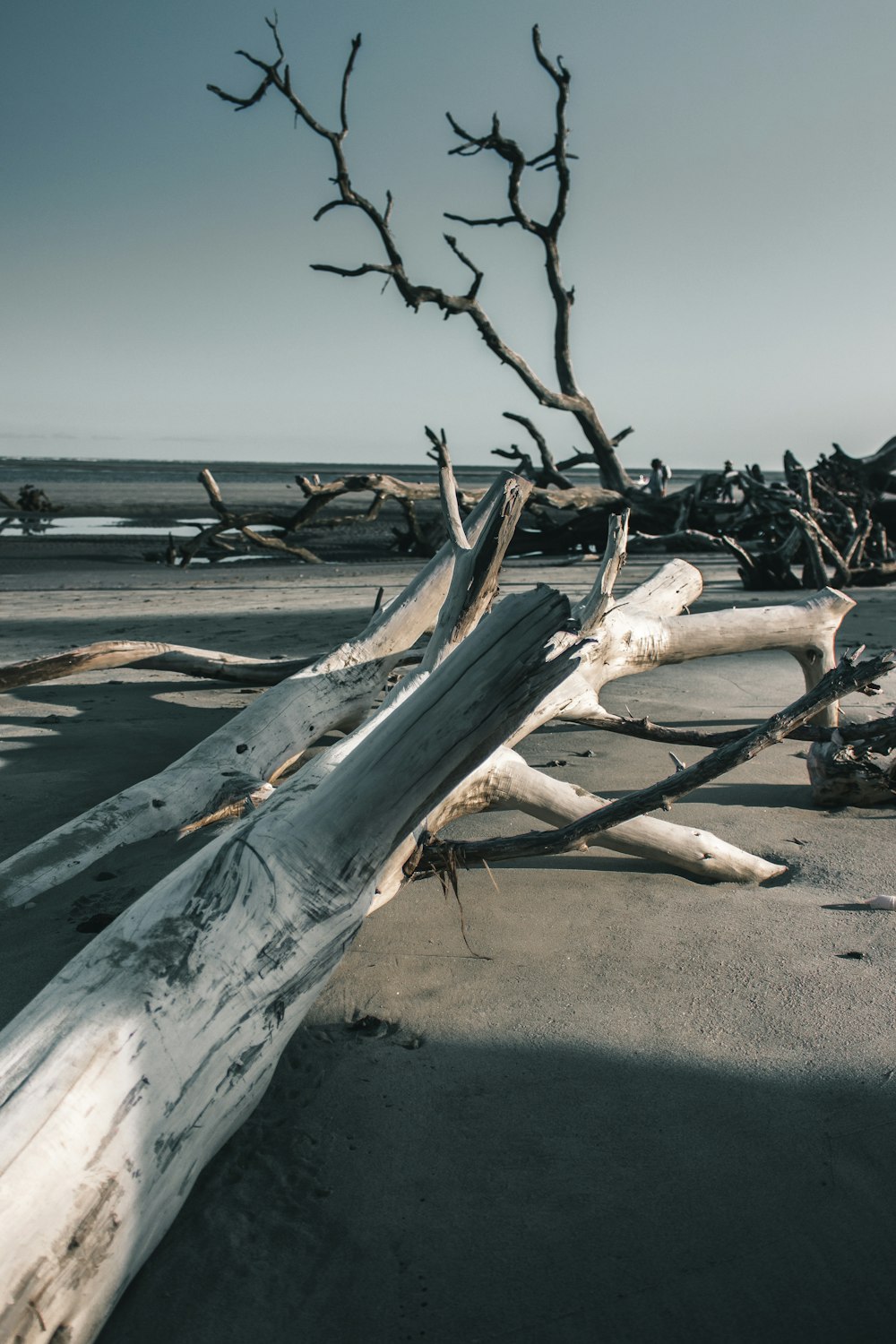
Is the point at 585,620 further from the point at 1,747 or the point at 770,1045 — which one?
the point at 1,747

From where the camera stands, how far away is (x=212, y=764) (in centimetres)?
346

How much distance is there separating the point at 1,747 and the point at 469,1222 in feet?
11.0

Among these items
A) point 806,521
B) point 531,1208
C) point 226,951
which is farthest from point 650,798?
point 806,521

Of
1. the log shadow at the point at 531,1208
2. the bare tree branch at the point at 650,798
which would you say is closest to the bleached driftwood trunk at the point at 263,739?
the bare tree branch at the point at 650,798

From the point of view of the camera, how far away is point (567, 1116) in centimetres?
185

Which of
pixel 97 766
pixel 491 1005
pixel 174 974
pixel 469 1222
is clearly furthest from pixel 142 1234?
pixel 97 766

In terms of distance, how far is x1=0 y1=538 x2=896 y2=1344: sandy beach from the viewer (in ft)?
4.78

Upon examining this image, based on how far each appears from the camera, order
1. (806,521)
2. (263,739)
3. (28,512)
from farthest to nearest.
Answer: (28,512)
(806,521)
(263,739)

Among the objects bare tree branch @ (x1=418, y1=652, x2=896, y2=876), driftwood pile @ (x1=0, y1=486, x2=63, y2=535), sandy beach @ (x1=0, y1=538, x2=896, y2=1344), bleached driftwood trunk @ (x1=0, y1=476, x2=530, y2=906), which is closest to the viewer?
sandy beach @ (x1=0, y1=538, x2=896, y2=1344)

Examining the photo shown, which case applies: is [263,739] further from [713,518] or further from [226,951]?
[713,518]

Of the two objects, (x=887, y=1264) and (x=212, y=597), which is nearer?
(x=887, y=1264)

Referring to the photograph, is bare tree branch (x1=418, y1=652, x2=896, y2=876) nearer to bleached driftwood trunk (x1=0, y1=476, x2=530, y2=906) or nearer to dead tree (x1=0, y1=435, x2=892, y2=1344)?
dead tree (x1=0, y1=435, x2=892, y2=1344)

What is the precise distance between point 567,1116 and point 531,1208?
0.80 ft

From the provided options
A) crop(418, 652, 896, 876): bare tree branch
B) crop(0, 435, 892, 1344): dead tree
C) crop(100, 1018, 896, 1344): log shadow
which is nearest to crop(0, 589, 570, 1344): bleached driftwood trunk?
crop(0, 435, 892, 1344): dead tree
